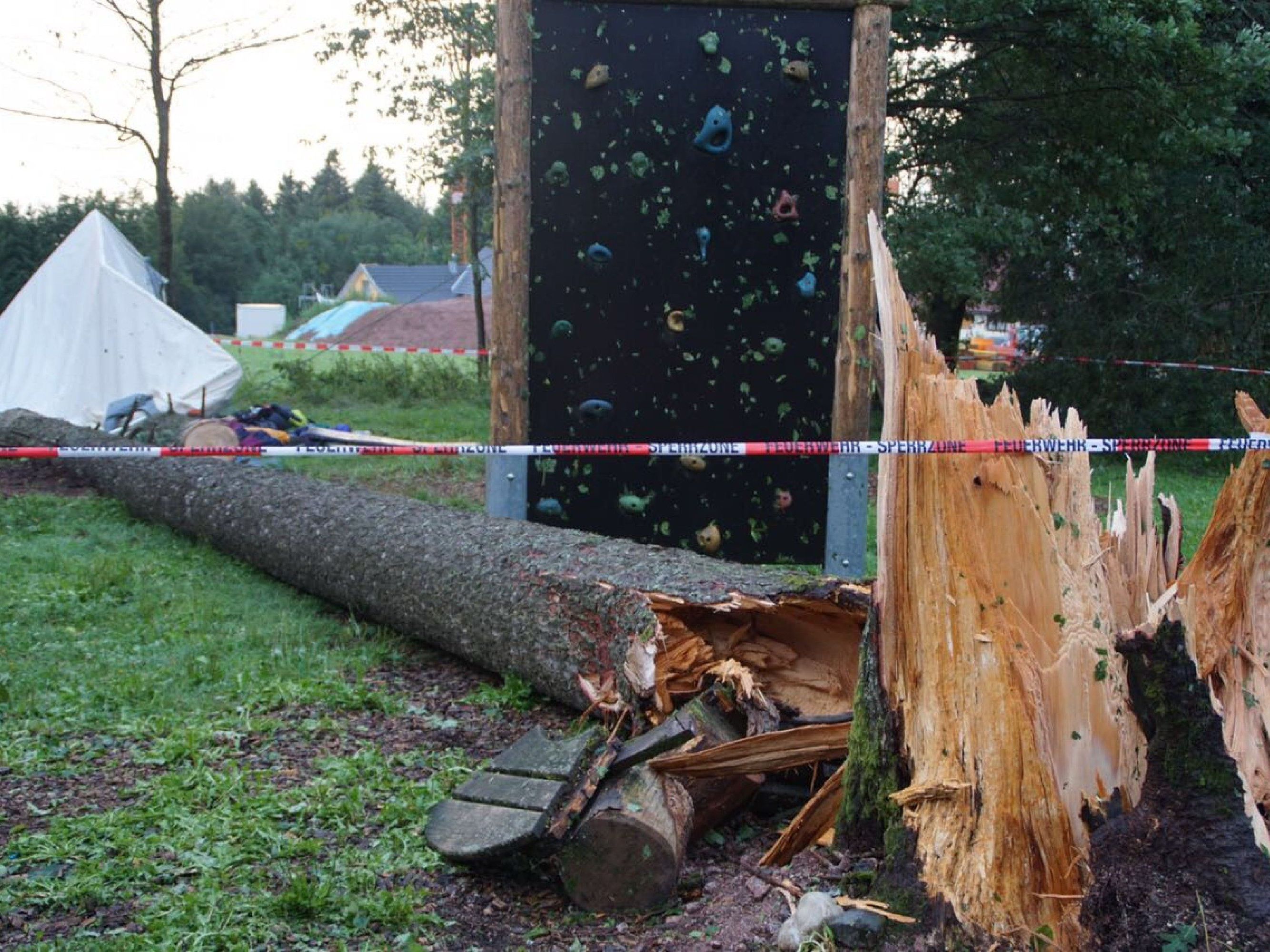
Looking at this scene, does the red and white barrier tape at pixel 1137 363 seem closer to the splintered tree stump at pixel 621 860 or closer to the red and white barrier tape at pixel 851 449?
the red and white barrier tape at pixel 851 449

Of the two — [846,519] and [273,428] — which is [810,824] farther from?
[273,428]

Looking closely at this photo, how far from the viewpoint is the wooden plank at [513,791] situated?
3.41 m

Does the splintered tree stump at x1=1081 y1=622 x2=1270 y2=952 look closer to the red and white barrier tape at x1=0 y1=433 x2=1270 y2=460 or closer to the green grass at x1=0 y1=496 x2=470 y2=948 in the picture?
the red and white barrier tape at x1=0 y1=433 x2=1270 y2=460

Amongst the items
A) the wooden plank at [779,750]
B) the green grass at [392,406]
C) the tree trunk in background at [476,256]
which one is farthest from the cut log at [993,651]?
the tree trunk in background at [476,256]

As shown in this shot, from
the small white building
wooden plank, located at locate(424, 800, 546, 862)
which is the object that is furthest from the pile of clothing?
the small white building

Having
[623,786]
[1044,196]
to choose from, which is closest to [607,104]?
[623,786]

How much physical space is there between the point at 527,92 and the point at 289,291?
39888mm

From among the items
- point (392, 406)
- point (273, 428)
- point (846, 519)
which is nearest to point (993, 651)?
point (846, 519)

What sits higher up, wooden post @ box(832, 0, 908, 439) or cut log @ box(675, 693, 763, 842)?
wooden post @ box(832, 0, 908, 439)

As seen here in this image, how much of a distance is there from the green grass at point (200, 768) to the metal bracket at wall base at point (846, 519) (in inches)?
97.0

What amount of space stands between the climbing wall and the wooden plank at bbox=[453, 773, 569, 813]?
314 cm

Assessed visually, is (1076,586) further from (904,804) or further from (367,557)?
(367,557)

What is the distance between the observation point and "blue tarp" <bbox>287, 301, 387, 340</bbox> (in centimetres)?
3847

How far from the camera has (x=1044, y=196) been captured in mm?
12289
